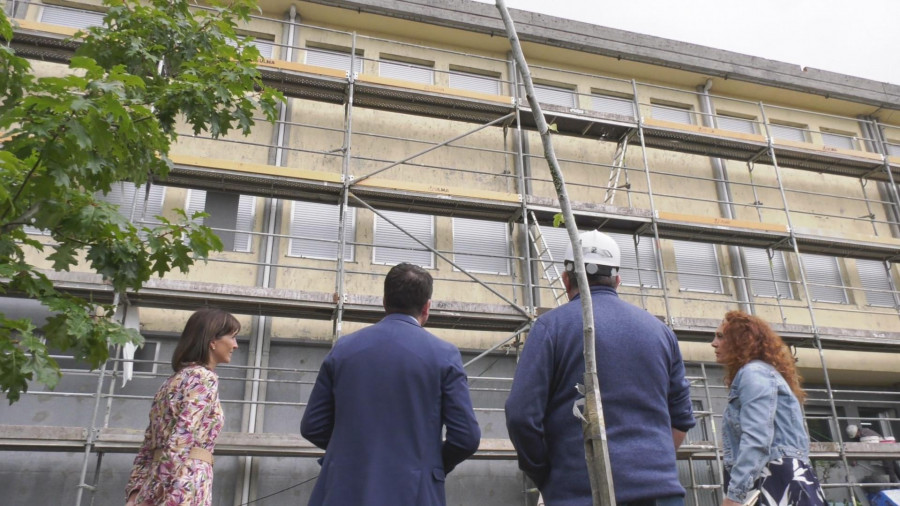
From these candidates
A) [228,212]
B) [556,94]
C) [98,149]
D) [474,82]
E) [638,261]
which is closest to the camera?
[98,149]

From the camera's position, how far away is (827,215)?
42.3 ft

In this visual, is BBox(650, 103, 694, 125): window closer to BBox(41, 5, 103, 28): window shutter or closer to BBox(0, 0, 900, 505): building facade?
BBox(0, 0, 900, 505): building facade

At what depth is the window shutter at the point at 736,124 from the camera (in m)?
13.3

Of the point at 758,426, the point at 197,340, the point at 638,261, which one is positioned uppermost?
the point at 638,261

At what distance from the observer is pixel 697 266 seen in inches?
464

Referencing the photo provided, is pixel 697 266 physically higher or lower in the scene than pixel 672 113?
lower

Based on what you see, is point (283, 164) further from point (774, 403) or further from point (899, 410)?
point (899, 410)

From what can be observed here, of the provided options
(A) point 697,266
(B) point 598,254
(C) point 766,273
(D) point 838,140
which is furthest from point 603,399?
(D) point 838,140

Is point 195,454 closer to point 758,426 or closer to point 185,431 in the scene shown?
point 185,431

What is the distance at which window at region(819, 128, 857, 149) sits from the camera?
1405 centimetres

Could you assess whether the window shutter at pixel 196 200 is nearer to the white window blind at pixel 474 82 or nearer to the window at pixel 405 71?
the window at pixel 405 71

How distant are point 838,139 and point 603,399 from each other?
14044mm

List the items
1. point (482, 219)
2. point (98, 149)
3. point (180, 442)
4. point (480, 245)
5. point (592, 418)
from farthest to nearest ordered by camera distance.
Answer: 1. point (480, 245)
2. point (482, 219)
3. point (98, 149)
4. point (180, 442)
5. point (592, 418)

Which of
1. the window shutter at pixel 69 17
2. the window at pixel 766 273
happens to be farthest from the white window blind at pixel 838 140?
the window shutter at pixel 69 17
